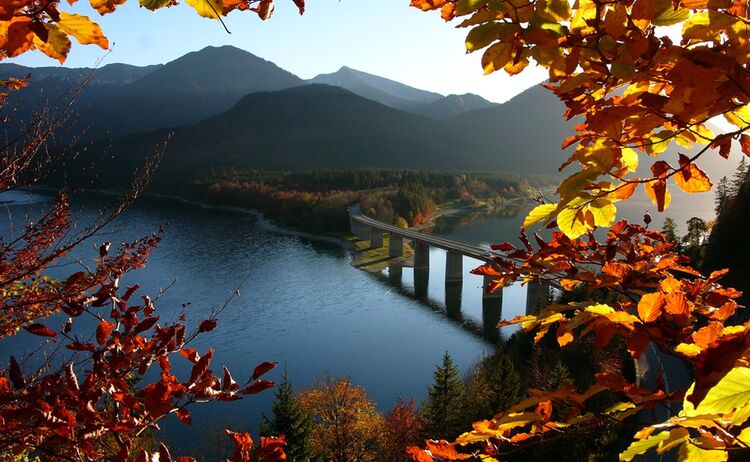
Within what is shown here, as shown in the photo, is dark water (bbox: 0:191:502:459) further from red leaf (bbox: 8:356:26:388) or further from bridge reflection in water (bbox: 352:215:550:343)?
red leaf (bbox: 8:356:26:388)

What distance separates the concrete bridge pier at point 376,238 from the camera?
4788 cm

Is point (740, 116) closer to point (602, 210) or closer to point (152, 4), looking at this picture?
point (602, 210)

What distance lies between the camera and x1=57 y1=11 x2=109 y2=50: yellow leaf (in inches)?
42.8

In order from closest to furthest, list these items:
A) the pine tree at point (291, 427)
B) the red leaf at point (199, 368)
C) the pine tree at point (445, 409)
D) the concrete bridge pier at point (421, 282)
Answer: the red leaf at point (199, 368) → the pine tree at point (291, 427) → the pine tree at point (445, 409) → the concrete bridge pier at point (421, 282)

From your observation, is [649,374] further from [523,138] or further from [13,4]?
[523,138]

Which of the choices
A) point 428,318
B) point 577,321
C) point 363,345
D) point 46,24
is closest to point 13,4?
point 46,24

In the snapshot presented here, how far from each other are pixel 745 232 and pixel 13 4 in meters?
25.7

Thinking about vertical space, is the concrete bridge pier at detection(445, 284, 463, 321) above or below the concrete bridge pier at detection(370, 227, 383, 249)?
below

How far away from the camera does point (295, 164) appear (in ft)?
451

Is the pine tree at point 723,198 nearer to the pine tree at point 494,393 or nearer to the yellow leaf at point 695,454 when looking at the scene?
the pine tree at point 494,393

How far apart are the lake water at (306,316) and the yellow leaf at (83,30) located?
58.9 feet

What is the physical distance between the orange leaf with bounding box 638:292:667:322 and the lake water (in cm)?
1815

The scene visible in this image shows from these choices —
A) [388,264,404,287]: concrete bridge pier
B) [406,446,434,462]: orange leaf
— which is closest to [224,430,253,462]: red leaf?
[406,446,434,462]: orange leaf

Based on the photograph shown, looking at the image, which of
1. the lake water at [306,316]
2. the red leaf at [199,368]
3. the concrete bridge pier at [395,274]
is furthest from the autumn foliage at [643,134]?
the concrete bridge pier at [395,274]
